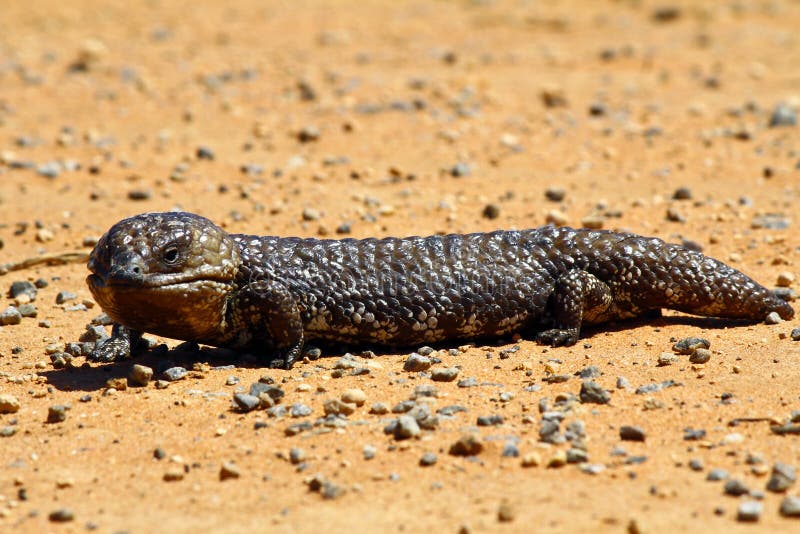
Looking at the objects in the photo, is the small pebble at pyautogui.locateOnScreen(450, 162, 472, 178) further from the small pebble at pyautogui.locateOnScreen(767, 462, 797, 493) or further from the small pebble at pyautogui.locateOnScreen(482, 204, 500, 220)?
the small pebble at pyautogui.locateOnScreen(767, 462, 797, 493)

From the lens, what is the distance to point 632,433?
628cm

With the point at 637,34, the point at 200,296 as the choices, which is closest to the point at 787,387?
the point at 200,296

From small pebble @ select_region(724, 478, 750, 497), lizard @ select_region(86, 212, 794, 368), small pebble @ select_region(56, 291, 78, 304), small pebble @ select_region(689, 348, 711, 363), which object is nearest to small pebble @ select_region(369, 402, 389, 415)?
lizard @ select_region(86, 212, 794, 368)

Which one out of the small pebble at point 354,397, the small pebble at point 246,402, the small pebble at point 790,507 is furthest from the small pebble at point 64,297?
the small pebble at point 790,507

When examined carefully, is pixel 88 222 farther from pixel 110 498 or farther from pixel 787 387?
pixel 787 387

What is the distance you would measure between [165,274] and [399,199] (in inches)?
194

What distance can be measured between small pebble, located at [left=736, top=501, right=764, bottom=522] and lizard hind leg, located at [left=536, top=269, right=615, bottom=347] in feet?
9.55

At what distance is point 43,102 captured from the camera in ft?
51.9

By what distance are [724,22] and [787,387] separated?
15.6 m

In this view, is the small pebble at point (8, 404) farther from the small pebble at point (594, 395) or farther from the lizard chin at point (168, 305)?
the small pebble at point (594, 395)

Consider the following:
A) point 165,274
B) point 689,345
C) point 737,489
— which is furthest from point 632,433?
point 165,274

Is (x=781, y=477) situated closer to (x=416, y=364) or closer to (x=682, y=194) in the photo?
(x=416, y=364)

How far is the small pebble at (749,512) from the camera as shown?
5.31 m

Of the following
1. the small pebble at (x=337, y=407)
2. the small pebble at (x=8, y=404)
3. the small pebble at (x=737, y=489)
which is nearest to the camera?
the small pebble at (x=737, y=489)
